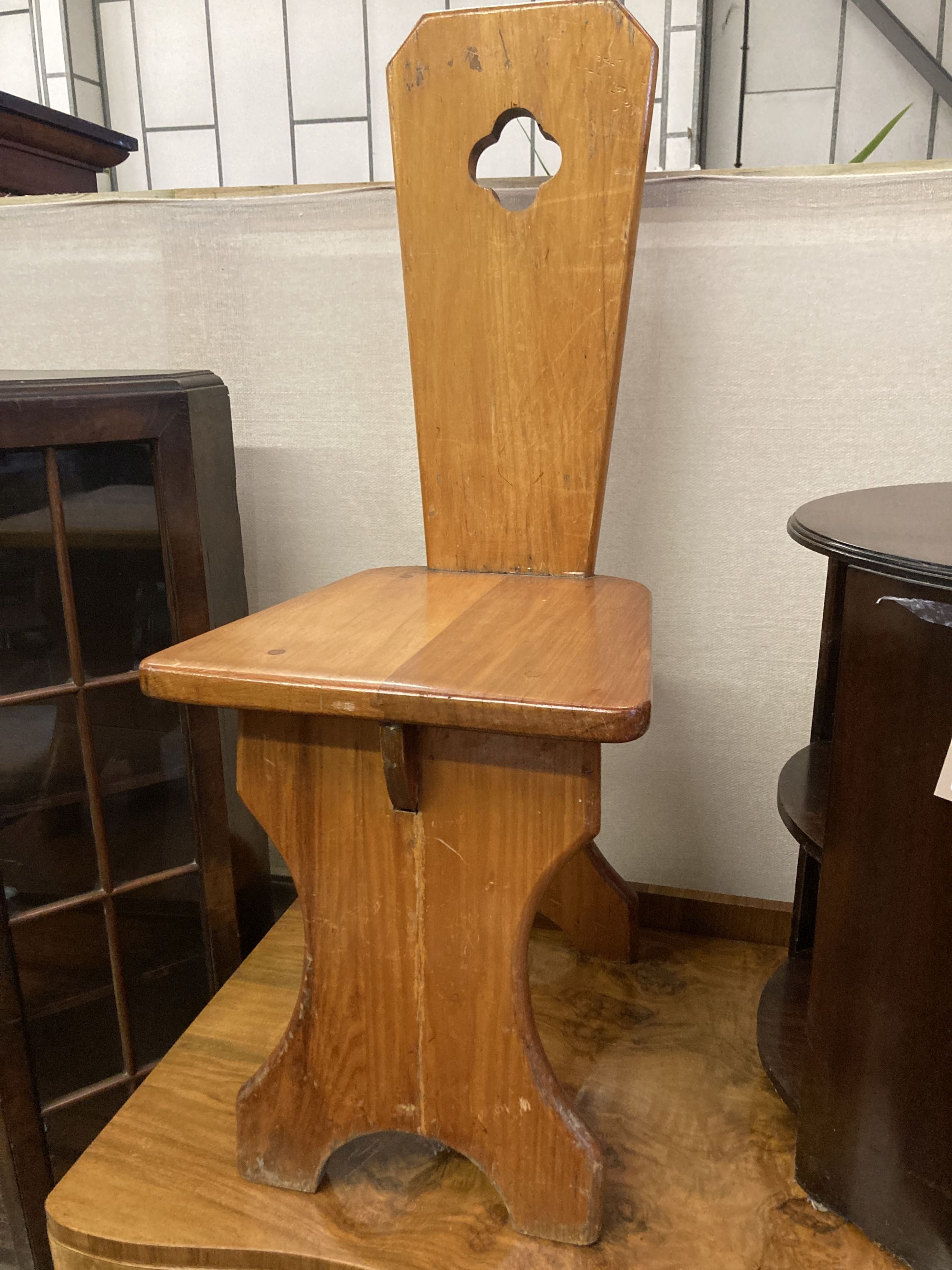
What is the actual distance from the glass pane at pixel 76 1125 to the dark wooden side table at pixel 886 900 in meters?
0.90

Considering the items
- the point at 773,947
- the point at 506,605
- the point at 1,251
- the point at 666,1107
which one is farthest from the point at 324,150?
the point at 666,1107

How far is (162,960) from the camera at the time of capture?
1217 mm

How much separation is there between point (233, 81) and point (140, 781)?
264 centimetres

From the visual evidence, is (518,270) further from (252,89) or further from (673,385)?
(252,89)

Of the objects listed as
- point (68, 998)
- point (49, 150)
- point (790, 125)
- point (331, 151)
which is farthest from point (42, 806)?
point (790, 125)

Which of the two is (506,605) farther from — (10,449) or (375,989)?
(10,449)

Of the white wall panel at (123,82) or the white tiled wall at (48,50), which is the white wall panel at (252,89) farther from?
the white tiled wall at (48,50)

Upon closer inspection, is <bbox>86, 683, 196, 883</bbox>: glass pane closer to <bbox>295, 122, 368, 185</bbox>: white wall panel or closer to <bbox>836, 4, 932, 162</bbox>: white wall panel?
<bbox>295, 122, 368, 185</bbox>: white wall panel

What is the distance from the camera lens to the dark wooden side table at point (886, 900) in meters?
0.68

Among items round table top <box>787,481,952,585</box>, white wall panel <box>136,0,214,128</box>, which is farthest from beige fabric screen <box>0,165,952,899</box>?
white wall panel <box>136,0,214,128</box>

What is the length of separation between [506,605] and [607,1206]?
1.93 feet

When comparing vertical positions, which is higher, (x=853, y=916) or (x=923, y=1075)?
(x=853, y=916)

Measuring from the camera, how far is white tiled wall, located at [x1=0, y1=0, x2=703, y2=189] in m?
2.75

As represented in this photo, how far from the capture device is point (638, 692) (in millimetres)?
640
